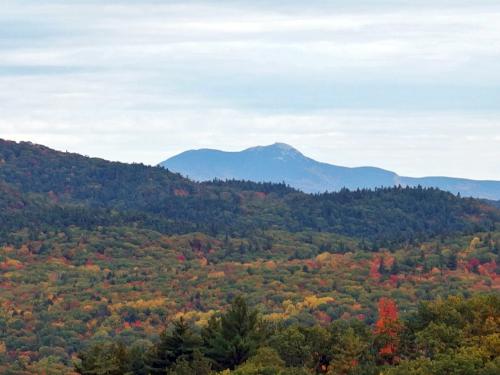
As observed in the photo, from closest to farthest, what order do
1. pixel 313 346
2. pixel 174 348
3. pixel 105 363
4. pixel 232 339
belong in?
pixel 105 363
pixel 174 348
pixel 313 346
pixel 232 339

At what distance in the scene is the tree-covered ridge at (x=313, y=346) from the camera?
114 metres

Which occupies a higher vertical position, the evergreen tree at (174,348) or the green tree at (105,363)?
the evergreen tree at (174,348)

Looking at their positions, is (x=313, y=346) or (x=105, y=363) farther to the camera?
(x=313, y=346)

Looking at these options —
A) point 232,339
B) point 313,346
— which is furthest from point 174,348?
point 313,346

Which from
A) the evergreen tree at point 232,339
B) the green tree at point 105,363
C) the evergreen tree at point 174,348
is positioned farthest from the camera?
the evergreen tree at point 232,339

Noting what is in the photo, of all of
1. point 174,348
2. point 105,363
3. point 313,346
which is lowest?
point 105,363

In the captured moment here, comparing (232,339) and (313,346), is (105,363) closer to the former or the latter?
(232,339)

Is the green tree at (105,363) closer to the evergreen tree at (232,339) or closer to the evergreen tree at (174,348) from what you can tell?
the evergreen tree at (174,348)

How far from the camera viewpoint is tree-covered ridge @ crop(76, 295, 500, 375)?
376ft

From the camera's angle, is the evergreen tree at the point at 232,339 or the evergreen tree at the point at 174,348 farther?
the evergreen tree at the point at 232,339

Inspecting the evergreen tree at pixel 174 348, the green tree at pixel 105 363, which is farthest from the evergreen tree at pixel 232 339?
the green tree at pixel 105 363

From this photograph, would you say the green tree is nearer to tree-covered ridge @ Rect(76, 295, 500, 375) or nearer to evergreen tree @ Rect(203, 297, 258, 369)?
tree-covered ridge @ Rect(76, 295, 500, 375)

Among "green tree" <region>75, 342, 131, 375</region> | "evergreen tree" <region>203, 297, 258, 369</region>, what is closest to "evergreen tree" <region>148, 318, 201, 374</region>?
"evergreen tree" <region>203, 297, 258, 369</region>

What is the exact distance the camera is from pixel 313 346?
122 metres
